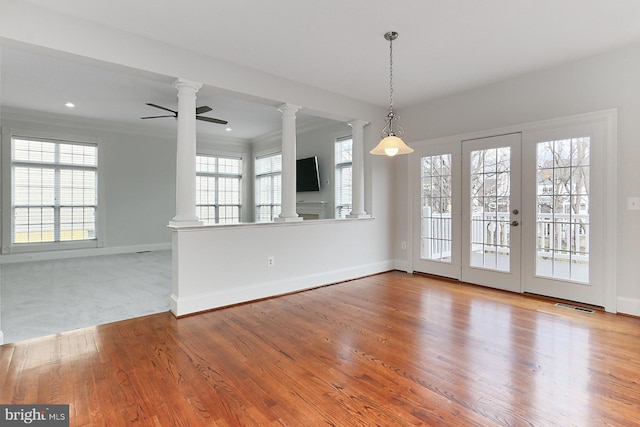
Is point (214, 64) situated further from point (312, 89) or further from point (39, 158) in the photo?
point (39, 158)

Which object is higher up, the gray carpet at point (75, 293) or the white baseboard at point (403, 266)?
the white baseboard at point (403, 266)

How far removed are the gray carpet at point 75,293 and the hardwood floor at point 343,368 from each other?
0.37 meters

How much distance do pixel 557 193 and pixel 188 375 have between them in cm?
417

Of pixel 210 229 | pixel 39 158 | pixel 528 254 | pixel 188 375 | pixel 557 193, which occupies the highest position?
pixel 39 158

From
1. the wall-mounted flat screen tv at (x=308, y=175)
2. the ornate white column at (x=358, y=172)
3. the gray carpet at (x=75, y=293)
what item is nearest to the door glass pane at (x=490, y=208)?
the ornate white column at (x=358, y=172)

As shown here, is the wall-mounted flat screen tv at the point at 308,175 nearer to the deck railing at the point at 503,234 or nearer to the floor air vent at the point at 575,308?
the deck railing at the point at 503,234

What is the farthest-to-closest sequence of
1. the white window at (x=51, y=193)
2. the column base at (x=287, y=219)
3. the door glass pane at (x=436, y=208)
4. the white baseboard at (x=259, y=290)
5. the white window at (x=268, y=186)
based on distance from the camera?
the white window at (x=268, y=186) → the white window at (x=51, y=193) → the door glass pane at (x=436, y=208) → the column base at (x=287, y=219) → the white baseboard at (x=259, y=290)

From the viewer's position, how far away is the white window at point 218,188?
852 cm

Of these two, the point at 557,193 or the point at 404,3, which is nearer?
the point at 404,3

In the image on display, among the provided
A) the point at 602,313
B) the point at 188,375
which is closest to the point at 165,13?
the point at 188,375

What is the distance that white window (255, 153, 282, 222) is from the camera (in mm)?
8305

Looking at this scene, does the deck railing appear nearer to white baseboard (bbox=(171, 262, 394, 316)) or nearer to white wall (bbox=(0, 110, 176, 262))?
white baseboard (bbox=(171, 262, 394, 316))

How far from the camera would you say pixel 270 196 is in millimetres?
8609

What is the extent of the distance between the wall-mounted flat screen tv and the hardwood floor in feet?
12.6
